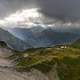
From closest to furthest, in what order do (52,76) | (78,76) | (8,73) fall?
(78,76), (52,76), (8,73)

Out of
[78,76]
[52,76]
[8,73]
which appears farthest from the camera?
[8,73]

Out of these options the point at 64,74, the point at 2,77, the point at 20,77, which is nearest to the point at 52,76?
the point at 64,74

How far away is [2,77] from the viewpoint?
17125 cm

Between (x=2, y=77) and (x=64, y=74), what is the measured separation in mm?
38325

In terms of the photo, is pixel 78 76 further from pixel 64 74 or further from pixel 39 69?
pixel 39 69

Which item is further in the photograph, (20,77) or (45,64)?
(45,64)

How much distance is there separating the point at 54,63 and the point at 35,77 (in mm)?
25355

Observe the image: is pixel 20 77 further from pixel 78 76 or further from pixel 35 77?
pixel 78 76

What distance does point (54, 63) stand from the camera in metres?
199

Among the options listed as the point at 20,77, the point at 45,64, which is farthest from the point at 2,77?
the point at 45,64

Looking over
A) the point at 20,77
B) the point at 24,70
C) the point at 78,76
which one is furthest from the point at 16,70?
the point at 78,76

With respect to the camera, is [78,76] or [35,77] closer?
[78,76]

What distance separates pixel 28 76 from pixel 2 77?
17.3 meters

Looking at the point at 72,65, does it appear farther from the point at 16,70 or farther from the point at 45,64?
the point at 16,70
